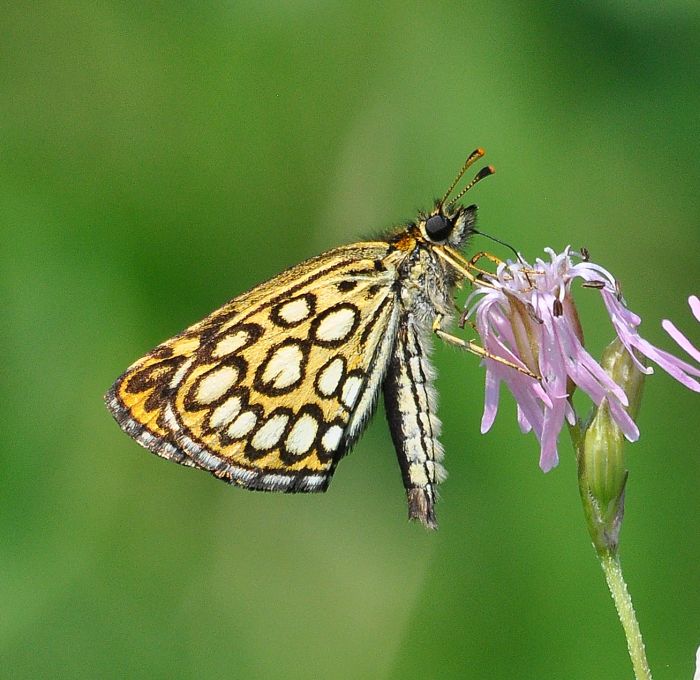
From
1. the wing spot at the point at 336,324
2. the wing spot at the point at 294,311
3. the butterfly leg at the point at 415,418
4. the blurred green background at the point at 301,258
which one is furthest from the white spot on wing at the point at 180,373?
the blurred green background at the point at 301,258

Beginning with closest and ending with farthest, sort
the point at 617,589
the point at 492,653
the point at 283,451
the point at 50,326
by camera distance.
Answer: the point at 617,589 < the point at 283,451 < the point at 492,653 < the point at 50,326

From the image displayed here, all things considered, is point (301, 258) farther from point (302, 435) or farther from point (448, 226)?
point (302, 435)

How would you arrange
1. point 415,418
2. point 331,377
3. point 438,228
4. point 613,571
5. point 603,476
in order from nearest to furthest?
1. point 613,571
2. point 603,476
3. point 415,418
4. point 331,377
5. point 438,228

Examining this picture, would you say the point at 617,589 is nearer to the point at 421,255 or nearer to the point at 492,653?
the point at 421,255

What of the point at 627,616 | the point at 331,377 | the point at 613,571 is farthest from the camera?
the point at 331,377

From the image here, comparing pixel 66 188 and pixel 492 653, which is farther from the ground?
pixel 66 188

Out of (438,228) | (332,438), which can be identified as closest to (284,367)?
(332,438)

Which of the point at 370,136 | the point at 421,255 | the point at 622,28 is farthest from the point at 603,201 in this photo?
the point at 421,255
